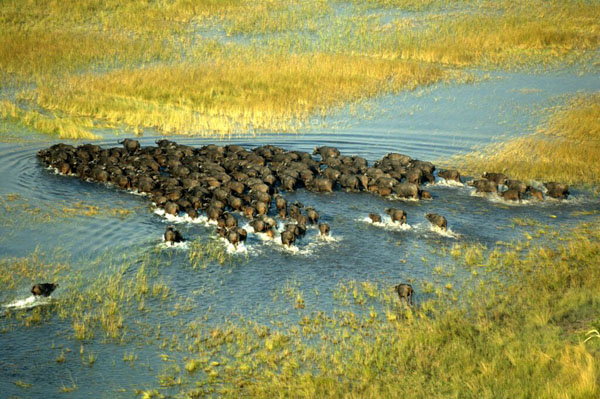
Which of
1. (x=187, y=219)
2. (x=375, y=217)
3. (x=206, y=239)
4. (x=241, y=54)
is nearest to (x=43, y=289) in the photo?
(x=206, y=239)

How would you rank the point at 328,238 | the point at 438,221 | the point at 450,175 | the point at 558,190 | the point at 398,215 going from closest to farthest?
the point at 328,238
the point at 438,221
the point at 398,215
the point at 558,190
the point at 450,175

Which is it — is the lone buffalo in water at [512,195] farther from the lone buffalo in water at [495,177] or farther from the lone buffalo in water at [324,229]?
the lone buffalo in water at [324,229]

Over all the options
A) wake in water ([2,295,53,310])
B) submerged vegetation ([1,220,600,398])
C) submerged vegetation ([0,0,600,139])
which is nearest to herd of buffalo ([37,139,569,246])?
submerged vegetation ([1,220,600,398])

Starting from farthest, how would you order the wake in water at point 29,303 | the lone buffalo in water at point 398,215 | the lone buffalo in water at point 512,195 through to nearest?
the lone buffalo in water at point 512,195
the lone buffalo in water at point 398,215
the wake in water at point 29,303

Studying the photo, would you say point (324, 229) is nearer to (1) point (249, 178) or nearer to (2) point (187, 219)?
(2) point (187, 219)

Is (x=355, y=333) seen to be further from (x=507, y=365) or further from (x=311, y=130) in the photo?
(x=311, y=130)

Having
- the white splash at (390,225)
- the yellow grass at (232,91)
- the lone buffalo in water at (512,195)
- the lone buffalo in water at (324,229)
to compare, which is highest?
the yellow grass at (232,91)

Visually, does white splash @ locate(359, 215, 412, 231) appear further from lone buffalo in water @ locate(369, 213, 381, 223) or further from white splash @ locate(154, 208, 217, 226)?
white splash @ locate(154, 208, 217, 226)

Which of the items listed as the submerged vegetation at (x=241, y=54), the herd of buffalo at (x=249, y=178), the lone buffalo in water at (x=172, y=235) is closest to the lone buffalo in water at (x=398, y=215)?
the herd of buffalo at (x=249, y=178)
